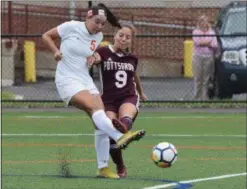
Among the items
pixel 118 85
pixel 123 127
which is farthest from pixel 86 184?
pixel 118 85

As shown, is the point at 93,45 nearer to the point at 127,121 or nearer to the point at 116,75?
the point at 116,75

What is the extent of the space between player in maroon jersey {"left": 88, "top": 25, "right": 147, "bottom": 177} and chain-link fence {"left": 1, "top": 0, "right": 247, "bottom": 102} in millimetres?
9180

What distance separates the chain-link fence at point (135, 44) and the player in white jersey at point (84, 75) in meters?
9.32

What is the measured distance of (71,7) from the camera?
24.5m

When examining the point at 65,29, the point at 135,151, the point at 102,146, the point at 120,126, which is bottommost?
the point at 135,151

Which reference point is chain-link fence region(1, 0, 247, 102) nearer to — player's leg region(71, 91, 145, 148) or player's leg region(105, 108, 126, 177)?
player's leg region(105, 108, 126, 177)

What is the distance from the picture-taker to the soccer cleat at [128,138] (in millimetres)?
9688

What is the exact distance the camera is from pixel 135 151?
43.4 feet

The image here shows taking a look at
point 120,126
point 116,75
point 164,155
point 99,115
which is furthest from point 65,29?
point 164,155

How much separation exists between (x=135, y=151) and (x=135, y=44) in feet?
34.1

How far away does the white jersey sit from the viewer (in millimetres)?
10375

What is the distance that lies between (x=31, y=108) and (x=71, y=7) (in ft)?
18.8

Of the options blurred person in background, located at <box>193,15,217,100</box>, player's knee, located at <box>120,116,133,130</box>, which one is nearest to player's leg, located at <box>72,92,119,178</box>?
player's knee, located at <box>120,116,133,130</box>

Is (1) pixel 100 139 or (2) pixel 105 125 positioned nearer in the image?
(2) pixel 105 125
